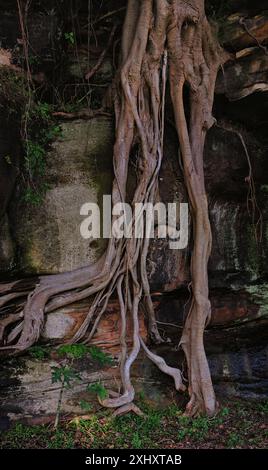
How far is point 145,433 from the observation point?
376 centimetres

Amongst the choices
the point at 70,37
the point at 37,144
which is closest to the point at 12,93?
the point at 37,144

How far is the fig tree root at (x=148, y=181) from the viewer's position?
13.4ft

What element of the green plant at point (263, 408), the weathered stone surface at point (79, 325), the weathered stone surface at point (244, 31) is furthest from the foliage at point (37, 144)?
the green plant at point (263, 408)

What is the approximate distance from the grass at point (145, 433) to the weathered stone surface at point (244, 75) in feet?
9.38

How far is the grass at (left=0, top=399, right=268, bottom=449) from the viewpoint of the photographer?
3.60 metres

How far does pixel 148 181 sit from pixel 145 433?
80.4 inches

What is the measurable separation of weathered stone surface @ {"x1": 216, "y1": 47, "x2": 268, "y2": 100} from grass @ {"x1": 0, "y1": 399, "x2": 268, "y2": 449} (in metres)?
2.86

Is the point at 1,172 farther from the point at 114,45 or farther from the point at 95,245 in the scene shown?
the point at 114,45

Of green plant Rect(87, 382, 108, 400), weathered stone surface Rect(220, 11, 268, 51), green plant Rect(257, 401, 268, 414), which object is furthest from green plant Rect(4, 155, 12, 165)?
green plant Rect(257, 401, 268, 414)

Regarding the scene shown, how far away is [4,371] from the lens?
13.0 ft

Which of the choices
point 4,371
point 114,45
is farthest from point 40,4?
point 4,371

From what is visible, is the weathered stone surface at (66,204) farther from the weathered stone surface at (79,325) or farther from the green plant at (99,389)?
the green plant at (99,389)

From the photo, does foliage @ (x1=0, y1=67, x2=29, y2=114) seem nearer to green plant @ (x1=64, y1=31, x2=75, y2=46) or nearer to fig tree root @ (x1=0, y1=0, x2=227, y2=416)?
green plant @ (x1=64, y1=31, x2=75, y2=46)
